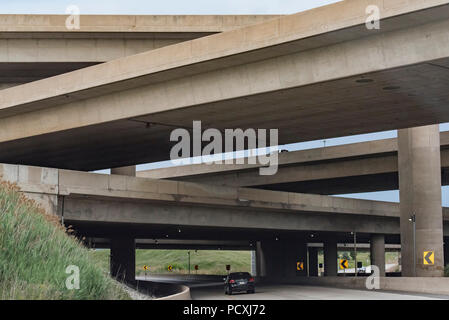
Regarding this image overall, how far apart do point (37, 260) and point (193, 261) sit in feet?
495

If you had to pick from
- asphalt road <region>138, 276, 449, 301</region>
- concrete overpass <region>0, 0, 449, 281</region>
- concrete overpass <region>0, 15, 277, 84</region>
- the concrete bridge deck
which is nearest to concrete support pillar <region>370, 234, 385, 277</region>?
the concrete bridge deck

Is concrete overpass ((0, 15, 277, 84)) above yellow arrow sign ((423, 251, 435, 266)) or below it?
above

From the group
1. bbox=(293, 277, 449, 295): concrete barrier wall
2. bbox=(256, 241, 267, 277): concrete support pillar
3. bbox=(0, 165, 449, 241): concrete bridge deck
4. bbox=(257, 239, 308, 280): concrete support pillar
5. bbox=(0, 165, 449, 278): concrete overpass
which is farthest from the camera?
bbox=(256, 241, 267, 277): concrete support pillar

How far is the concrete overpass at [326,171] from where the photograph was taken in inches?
2175

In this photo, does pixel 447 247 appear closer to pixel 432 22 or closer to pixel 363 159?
pixel 363 159

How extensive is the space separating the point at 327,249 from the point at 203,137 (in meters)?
44.4

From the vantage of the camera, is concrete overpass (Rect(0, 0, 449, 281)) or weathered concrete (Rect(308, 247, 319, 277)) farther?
weathered concrete (Rect(308, 247, 319, 277))

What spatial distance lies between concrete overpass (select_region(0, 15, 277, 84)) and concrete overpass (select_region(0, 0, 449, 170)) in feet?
23.8

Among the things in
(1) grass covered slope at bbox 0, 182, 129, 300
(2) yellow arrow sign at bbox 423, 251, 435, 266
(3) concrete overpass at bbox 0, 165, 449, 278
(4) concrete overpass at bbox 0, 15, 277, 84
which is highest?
(4) concrete overpass at bbox 0, 15, 277, 84

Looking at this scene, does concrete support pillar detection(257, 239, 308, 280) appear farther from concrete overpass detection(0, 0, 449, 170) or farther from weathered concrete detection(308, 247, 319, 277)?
weathered concrete detection(308, 247, 319, 277)

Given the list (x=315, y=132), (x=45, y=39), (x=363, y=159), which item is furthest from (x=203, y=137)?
(x=363, y=159)

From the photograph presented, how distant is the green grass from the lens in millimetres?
159375

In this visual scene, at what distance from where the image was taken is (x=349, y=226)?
189ft
